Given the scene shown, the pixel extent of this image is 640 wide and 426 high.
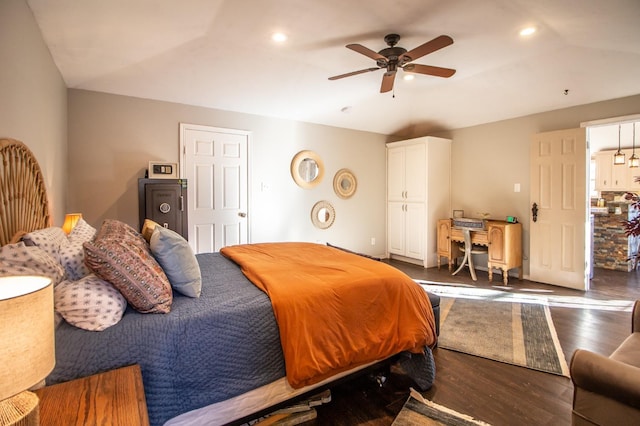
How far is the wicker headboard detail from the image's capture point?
158 cm

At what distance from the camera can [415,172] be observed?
534 cm

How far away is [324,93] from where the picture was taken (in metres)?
4.08

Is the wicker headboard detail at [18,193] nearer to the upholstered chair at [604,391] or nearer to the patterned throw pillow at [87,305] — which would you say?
the patterned throw pillow at [87,305]

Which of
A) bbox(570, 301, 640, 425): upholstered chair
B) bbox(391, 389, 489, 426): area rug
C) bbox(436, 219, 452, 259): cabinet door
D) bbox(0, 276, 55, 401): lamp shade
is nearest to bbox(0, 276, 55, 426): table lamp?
bbox(0, 276, 55, 401): lamp shade

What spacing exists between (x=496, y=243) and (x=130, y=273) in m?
4.47

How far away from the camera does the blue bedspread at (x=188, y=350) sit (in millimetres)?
1248

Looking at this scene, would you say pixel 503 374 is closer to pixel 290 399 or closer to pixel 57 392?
pixel 290 399

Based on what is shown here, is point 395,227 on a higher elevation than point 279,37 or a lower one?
lower

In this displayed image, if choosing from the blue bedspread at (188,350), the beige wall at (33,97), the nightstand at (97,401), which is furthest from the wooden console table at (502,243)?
the beige wall at (33,97)

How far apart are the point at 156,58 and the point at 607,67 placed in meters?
4.51

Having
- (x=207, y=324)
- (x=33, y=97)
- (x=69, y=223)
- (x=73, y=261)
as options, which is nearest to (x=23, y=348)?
(x=207, y=324)

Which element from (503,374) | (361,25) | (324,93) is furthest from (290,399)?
(324,93)

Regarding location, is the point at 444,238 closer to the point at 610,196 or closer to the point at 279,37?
the point at 610,196

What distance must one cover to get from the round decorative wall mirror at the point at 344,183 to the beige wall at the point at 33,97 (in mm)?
3597
